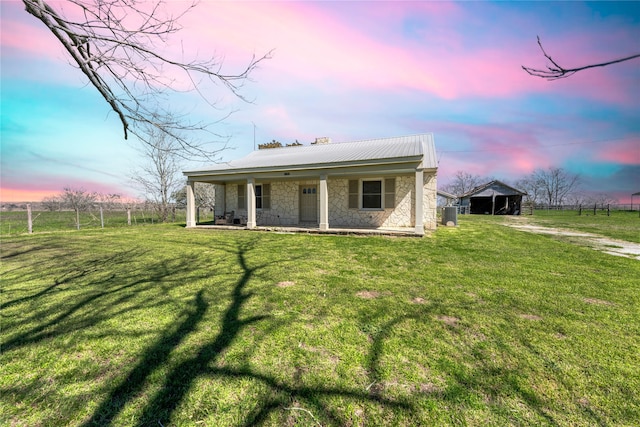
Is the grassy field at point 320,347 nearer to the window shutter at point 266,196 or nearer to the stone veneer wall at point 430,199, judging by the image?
the stone veneer wall at point 430,199

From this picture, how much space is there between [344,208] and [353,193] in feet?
2.76

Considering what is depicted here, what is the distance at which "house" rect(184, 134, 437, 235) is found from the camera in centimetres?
980

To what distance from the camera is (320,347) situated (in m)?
2.40

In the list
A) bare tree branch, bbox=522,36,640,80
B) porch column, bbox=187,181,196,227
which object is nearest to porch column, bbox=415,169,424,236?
bare tree branch, bbox=522,36,640,80

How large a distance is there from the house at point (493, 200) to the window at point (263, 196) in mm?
24739

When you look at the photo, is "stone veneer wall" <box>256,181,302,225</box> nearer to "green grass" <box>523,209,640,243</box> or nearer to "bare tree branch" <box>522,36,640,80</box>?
"bare tree branch" <box>522,36,640,80</box>

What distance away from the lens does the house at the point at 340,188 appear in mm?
9805

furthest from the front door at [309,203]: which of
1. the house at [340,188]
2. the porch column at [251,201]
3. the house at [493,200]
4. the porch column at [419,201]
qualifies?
the house at [493,200]

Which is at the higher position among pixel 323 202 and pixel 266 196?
pixel 266 196

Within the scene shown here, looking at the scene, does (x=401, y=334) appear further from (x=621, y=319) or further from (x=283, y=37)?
(x=283, y=37)

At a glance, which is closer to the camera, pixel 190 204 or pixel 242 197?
pixel 190 204

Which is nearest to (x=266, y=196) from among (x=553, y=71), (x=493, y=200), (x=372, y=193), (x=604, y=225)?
(x=372, y=193)

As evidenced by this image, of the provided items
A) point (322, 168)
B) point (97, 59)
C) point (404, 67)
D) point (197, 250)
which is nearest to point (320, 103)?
point (322, 168)

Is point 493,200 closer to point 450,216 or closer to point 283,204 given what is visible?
point 450,216
